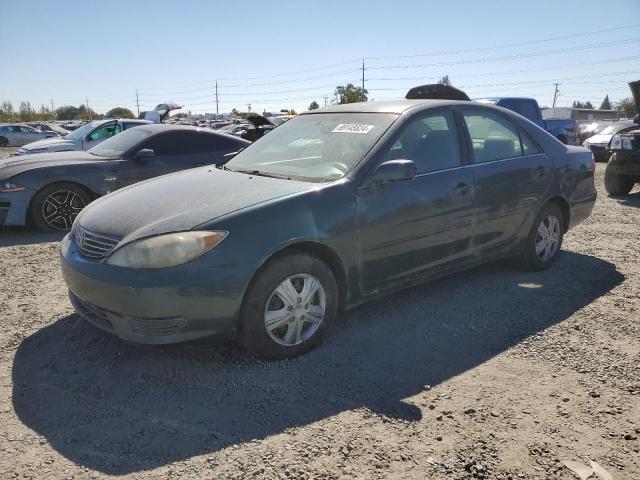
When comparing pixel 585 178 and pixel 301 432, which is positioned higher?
pixel 585 178

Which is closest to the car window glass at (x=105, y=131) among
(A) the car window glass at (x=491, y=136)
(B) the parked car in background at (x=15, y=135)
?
(A) the car window glass at (x=491, y=136)

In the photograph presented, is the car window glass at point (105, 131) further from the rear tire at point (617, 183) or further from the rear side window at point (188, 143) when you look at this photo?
the rear tire at point (617, 183)

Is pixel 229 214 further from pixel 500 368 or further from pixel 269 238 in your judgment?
pixel 500 368

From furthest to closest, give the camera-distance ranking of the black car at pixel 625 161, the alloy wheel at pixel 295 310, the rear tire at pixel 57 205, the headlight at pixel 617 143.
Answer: the headlight at pixel 617 143
the black car at pixel 625 161
the rear tire at pixel 57 205
the alloy wheel at pixel 295 310

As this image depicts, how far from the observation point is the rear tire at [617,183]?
8.99m

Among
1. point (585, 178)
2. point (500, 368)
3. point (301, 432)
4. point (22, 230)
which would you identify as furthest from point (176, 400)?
point (22, 230)

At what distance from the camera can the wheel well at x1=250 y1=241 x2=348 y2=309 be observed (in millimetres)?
3102

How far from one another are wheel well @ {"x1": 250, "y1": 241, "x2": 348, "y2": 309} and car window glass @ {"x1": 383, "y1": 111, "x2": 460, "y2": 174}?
794 mm

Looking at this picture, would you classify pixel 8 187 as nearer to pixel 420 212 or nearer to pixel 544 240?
pixel 420 212

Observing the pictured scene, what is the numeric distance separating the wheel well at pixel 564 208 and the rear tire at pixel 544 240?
0.03 meters

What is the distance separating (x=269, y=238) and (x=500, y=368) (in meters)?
1.59

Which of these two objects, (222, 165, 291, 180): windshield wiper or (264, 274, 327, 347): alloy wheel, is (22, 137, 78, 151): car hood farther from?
(264, 274, 327, 347): alloy wheel

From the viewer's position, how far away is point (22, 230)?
22.5ft

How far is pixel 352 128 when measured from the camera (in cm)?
386
